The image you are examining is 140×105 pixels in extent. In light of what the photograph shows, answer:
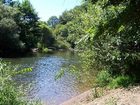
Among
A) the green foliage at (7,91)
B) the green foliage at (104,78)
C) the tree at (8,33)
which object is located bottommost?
the green foliage at (104,78)

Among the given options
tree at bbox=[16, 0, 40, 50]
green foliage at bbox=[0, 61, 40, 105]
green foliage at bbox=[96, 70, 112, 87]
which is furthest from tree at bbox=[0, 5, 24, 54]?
green foliage at bbox=[0, 61, 40, 105]

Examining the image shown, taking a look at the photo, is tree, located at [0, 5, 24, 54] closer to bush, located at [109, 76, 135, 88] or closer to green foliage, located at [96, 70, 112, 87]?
A: green foliage, located at [96, 70, 112, 87]

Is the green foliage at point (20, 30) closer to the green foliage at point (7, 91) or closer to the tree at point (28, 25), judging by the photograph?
the tree at point (28, 25)

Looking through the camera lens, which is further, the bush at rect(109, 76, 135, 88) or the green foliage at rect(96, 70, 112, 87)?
the green foliage at rect(96, 70, 112, 87)

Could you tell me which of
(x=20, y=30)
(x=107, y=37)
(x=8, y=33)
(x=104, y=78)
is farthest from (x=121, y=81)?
(x=20, y=30)

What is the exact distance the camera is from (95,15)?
57.7 ft

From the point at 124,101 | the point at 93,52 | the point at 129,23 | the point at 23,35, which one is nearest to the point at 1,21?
the point at 23,35

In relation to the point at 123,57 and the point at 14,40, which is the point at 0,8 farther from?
the point at 123,57

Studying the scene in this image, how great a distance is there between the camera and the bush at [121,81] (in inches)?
605

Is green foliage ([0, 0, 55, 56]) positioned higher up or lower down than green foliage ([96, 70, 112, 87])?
higher up

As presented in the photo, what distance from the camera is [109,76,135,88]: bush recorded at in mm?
15363

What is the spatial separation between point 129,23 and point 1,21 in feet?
170

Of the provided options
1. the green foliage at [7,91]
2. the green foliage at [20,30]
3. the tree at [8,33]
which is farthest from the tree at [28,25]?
the green foliage at [7,91]

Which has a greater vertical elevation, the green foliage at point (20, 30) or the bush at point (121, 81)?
the green foliage at point (20, 30)
